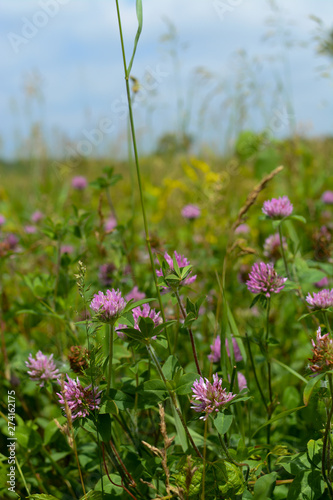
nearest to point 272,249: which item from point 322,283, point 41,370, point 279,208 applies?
point 322,283

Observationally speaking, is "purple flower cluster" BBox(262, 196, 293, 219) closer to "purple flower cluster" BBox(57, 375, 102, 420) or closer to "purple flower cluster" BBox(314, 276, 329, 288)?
"purple flower cluster" BBox(314, 276, 329, 288)

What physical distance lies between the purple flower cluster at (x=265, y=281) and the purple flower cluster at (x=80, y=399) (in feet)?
1.30

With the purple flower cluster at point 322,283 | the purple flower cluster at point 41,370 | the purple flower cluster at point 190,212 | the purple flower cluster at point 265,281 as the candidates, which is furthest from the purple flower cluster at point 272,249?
the purple flower cluster at point 41,370

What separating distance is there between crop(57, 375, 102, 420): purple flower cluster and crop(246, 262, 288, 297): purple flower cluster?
0.40m

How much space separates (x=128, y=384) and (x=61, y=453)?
1.18 ft

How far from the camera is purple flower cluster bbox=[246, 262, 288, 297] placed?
38.4 inches

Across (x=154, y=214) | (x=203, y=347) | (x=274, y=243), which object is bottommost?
(x=154, y=214)

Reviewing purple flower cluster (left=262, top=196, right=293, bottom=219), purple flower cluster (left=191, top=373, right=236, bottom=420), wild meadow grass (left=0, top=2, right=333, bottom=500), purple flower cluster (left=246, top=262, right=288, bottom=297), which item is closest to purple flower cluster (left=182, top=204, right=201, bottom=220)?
wild meadow grass (left=0, top=2, right=333, bottom=500)

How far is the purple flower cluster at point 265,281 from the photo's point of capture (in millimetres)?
975

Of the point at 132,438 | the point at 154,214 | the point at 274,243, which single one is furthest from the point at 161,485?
the point at 154,214

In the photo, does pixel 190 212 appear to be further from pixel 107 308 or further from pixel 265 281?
pixel 107 308

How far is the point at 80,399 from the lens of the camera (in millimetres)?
814

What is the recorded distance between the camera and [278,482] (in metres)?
0.91

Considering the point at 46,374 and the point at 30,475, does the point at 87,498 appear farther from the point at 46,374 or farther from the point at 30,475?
the point at 30,475
